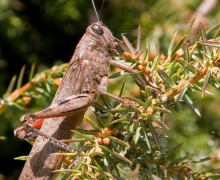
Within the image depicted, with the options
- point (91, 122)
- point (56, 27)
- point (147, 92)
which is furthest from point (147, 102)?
point (56, 27)

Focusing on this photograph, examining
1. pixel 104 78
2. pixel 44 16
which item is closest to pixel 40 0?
pixel 44 16

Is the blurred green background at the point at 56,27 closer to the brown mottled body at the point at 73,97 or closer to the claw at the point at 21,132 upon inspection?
the brown mottled body at the point at 73,97

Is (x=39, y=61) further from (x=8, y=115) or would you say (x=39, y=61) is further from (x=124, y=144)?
(x=124, y=144)

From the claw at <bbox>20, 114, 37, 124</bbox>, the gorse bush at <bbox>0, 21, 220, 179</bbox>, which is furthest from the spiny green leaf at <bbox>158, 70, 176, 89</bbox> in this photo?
the claw at <bbox>20, 114, 37, 124</bbox>

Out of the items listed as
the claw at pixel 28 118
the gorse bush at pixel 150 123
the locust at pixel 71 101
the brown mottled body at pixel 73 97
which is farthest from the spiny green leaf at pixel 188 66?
the claw at pixel 28 118

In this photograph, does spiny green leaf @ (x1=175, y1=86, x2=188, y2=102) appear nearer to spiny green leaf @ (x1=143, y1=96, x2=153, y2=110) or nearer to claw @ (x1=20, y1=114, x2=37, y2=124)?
spiny green leaf @ (x1=143, y1=96, x2=153, y2=110)

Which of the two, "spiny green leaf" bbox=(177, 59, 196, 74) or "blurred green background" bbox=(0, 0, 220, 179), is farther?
"blurred green background" bbox=(0, 0, 220, 179)
